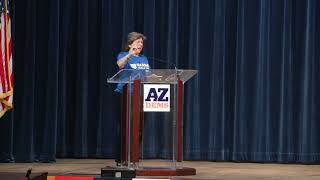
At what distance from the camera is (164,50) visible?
7.66 metres

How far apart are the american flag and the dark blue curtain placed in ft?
1.94

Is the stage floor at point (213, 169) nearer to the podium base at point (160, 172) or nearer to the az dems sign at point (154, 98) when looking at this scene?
the podium base at point (160, 172)

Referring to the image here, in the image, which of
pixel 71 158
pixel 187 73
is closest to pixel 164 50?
pixel 71 158

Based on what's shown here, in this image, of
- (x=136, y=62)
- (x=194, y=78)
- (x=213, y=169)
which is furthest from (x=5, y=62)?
(x=213, y=169)

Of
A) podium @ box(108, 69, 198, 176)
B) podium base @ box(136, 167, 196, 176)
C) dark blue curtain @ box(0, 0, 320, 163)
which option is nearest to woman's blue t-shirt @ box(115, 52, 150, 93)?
podium @ box(108, 69, 198, 176)

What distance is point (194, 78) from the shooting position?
24.8ft

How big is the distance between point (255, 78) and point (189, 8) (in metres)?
1.13

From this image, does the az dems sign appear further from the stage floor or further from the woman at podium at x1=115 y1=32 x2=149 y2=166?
the stage floor

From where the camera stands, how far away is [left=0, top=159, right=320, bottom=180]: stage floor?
19.2ft

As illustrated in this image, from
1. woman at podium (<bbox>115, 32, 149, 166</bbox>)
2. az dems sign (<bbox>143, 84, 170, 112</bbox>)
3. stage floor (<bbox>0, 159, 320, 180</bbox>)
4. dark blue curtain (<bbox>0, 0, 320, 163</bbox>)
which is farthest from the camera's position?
dark blue curtain (<bbox>0, 0, 320, 163</bbox>)

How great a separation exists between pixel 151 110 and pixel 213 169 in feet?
4.92

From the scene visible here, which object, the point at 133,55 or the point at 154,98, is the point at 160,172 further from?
the point at 133,55

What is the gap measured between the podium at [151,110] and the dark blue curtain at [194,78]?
77.9 inches

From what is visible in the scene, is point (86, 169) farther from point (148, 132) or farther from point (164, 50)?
point (164, 50)
